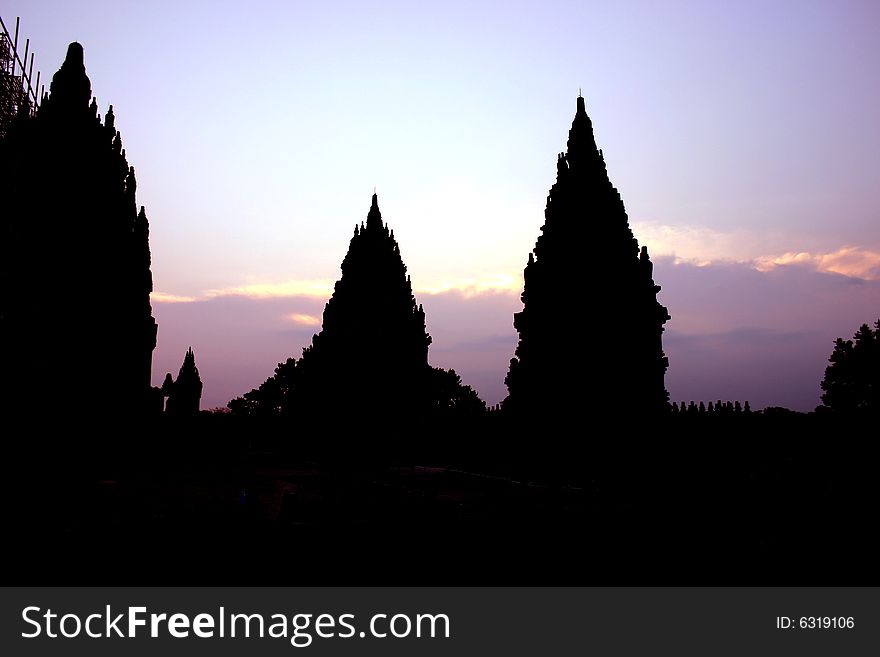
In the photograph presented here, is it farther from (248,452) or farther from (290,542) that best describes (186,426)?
(290,542)

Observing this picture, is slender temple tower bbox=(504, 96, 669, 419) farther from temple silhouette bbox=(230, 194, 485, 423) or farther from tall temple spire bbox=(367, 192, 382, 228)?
tall temple spire bbox=(367, 192, 382, 228)

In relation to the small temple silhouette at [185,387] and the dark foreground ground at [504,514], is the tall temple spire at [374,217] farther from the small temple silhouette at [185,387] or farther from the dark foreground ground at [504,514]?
the small temple silhouette at [185,387]

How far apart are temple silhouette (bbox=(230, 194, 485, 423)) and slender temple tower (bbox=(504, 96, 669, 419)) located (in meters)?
11.5

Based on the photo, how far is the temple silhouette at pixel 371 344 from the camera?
30281 mm

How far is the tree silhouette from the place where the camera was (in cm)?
4591

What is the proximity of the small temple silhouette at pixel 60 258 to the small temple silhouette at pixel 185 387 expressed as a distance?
144 feet

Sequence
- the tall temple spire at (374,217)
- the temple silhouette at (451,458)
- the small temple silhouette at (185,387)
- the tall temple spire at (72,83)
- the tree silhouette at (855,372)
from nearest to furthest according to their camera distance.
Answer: the temple silhouette at (451,458) < the tall temple spire at (72,83) < the tall temple spire at (374,217) < the tree silhouette at (855,372) < the small temple silhouette at (185,387)

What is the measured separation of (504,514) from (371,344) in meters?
18.4

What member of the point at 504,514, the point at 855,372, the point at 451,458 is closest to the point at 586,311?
the point at 504,514

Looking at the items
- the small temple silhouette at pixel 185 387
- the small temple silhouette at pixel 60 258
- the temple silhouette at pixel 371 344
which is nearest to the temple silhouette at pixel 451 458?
the small temple silhouette at pixel 60 258

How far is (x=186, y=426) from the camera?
39969 mm

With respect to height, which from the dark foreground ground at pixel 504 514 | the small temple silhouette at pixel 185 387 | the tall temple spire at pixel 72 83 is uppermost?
the tall temple spire at pixel 72 83
